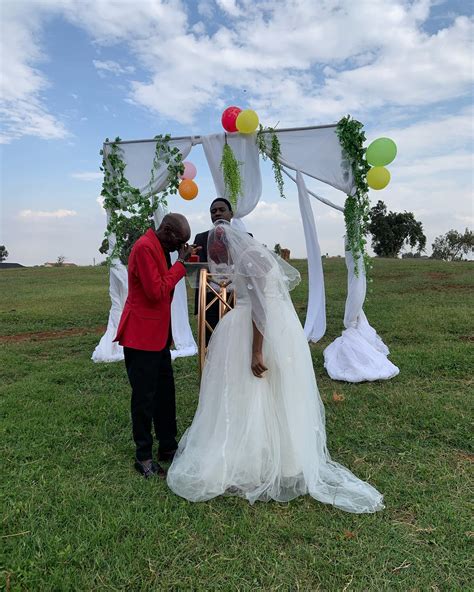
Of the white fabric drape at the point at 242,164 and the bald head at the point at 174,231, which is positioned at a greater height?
the white fabric drape at the point at 242,164

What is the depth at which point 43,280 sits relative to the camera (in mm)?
18812

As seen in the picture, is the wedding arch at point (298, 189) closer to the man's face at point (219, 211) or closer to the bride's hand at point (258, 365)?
the man's face at point (219, 211)

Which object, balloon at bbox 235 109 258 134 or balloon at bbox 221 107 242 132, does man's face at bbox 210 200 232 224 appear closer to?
balloon at bbox 235 109 258 134

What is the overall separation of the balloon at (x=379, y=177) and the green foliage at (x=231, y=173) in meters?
1.75

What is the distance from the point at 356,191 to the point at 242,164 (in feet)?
5.26

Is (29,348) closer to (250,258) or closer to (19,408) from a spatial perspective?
(19,408)

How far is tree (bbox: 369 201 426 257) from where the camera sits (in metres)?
30.6

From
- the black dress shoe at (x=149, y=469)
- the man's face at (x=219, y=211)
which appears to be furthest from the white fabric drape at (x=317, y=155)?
the black dress shoe at (x=149, y=469)

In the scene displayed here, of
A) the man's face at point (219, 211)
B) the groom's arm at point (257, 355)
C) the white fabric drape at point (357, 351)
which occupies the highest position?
the man's face at point (219, 211)

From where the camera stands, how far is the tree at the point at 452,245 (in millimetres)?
32938

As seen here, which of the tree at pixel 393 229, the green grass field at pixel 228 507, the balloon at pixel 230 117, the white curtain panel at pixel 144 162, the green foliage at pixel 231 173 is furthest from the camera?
the tree at pixel 393 229

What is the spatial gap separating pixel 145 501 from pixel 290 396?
113 centimetres

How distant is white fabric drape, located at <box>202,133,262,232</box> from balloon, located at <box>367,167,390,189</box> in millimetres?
1574

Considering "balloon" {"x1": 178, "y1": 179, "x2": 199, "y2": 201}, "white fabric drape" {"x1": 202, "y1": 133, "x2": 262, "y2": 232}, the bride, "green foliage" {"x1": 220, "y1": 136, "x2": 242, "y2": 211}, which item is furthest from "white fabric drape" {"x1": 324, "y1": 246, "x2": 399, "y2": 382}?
"balloon" {"x1": 178, "y1": 179, "x2": 199, "y2": 201}
